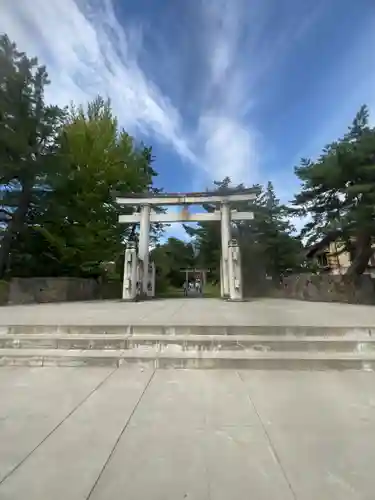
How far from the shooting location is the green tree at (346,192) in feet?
34.6

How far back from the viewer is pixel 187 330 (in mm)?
4195

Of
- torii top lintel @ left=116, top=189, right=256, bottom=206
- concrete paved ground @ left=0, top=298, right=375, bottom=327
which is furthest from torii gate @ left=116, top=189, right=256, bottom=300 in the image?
concrete paved ground @ left=0, top=298, right=375, bottom=327

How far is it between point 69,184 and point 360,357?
38.3 feet

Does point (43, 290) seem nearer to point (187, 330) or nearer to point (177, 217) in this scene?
point (177, 217)

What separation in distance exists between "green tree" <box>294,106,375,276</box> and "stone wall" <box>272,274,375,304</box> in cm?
53

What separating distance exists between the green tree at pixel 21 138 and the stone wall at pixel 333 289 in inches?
475

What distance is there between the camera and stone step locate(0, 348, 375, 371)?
345 cm

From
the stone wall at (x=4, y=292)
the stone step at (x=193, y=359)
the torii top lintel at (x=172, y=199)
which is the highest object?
the torii top lintel at (x=172, y=199)

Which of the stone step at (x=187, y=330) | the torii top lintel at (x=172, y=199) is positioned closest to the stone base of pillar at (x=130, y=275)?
the torii top lintel at (x=172, y=199)

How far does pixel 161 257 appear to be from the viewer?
2145 cm

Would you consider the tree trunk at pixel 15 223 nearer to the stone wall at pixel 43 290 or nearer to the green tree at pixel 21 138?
the green tree at pixel 21 138

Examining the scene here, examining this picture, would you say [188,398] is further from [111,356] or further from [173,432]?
[111,356]

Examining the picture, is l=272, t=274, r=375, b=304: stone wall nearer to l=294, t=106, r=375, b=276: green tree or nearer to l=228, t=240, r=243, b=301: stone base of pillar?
l=294, t=106, r=375, b=276: green tree

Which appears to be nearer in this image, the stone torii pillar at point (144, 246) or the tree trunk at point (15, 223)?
the tree trunk at point (15, 223)
